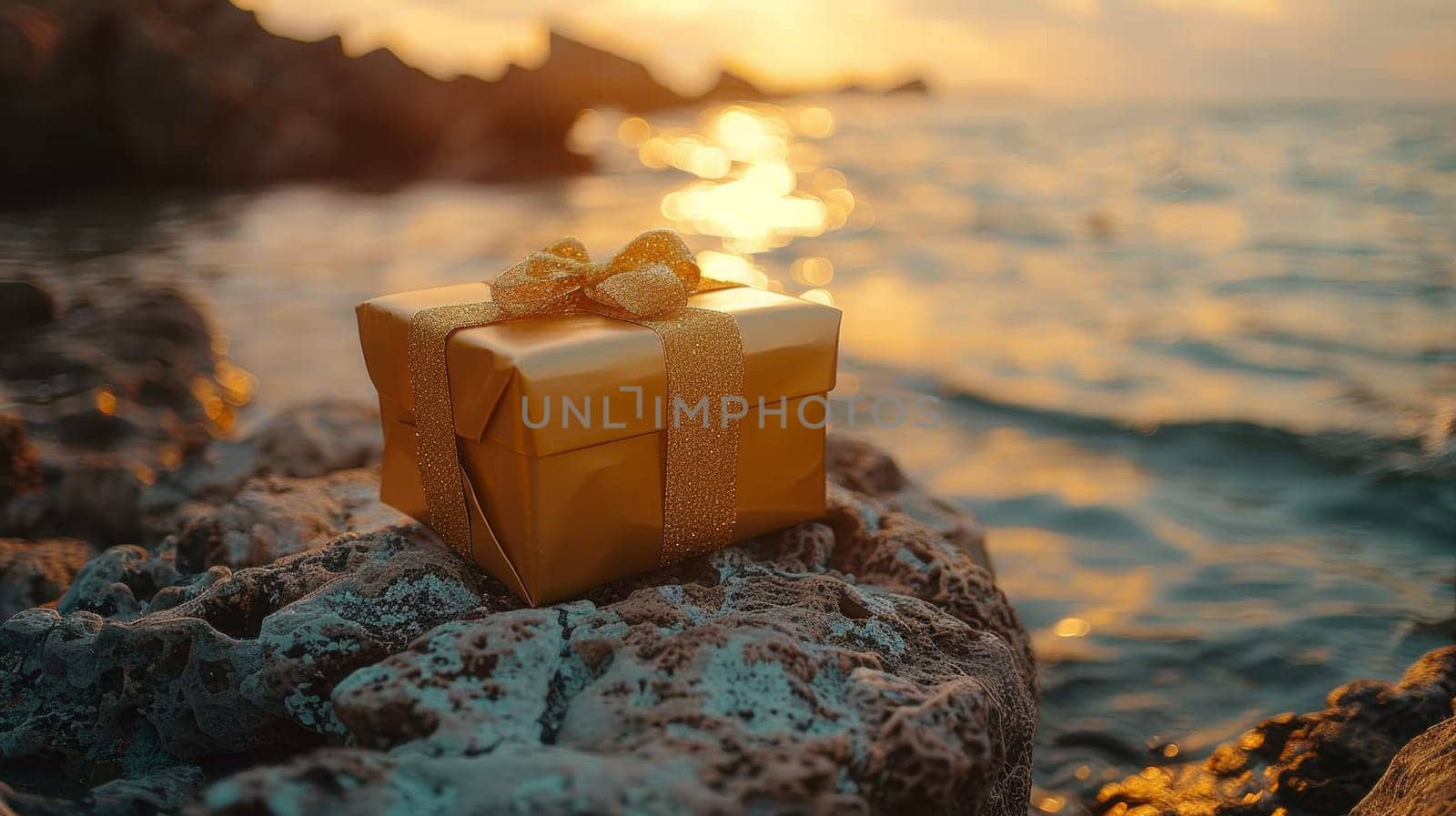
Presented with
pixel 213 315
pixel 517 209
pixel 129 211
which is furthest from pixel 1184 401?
pixel 129 211

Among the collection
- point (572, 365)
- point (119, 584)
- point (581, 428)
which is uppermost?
point (572, 365)

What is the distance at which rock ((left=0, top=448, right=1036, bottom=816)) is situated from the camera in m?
1.12

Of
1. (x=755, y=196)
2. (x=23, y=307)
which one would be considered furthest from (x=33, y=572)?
(x=755, y=196)

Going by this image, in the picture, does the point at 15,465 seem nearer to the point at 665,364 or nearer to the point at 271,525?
the point at 271,525

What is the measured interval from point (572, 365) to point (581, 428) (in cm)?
11

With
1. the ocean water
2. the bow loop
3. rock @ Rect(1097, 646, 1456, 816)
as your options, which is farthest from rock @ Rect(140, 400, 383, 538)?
rock @ Rect(1097, 646, 1456, 816)

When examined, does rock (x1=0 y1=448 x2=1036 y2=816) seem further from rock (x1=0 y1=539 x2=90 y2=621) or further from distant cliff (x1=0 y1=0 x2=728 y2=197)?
distant cliff (x1=0 y1=0 x2=728 y2=197)

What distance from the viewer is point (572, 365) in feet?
5.10

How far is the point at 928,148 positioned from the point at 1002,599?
2211 cm

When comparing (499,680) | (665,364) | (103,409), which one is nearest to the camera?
(499,680)

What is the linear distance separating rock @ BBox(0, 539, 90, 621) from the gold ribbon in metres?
1.45

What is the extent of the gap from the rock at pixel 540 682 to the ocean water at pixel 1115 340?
1.23 meters

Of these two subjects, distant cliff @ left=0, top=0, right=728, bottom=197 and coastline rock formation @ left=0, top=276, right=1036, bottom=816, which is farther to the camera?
distant cliff @ left=0, top=0, right=728, bottom=197

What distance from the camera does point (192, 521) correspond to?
2371 mm
